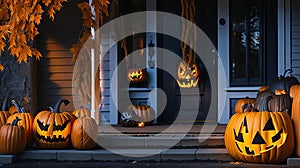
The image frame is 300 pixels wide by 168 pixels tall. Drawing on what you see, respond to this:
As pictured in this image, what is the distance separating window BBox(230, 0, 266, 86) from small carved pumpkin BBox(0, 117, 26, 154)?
9.89 feet

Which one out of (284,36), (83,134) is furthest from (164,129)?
(284,36)

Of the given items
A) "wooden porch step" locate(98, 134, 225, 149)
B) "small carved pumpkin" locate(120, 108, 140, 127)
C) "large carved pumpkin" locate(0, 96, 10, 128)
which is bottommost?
"wooden porch step" locate(98, 134, 225, 149)

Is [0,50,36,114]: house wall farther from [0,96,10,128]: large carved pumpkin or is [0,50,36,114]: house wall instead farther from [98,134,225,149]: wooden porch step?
[98,134,225,149]: wooden porch step

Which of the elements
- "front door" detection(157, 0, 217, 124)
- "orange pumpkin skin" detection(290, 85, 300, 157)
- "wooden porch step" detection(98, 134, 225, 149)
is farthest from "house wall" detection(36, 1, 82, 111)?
"orange pumpkin skin" detection(290, 85, 300, 157)

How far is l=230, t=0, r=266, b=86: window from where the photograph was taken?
6566 millimetres

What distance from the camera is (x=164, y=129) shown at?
19.5 ft

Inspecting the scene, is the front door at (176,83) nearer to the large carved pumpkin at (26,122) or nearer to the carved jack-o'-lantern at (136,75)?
the carved jack-o'-lantern at (136,75)

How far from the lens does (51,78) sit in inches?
264

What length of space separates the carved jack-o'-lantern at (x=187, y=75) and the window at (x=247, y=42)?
0.50m

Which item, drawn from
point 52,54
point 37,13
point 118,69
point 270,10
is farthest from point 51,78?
point 37,13

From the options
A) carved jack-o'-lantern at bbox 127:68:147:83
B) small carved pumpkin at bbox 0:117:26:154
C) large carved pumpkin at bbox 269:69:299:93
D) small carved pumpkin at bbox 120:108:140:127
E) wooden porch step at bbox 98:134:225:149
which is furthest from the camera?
carved jack-o'-lantern at bbox 127:68:147:83

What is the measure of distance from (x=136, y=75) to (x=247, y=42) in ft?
5.25

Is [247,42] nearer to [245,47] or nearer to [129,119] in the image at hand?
[245,47]

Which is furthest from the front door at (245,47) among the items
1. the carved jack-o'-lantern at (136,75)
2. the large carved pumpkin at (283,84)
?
the carved jack-o'-lantern at (136,75)
